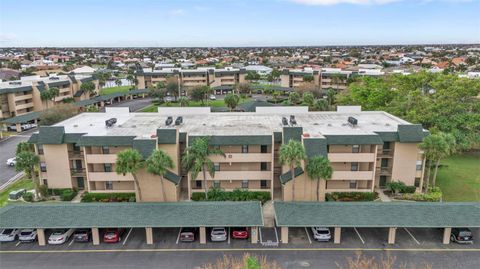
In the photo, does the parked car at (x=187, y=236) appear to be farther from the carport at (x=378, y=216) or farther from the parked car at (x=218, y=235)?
the carport at (x=378, y=216)

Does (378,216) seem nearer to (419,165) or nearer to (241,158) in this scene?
(419,165)

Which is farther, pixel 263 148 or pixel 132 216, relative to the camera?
pixel 263 148

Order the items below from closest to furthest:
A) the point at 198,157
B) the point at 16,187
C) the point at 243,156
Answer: the point at 198,157, the point at 243,156, the point at 16,187

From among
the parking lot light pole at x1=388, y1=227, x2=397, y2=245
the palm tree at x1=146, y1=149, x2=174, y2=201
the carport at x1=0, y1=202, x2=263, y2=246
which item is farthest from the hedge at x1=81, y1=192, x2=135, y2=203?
the parking lot light pole at x1=388, y1=227, x2=397, y2=245

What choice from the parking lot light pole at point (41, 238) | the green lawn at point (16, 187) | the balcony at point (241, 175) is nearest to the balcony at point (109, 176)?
the balcony at point (241, 175)

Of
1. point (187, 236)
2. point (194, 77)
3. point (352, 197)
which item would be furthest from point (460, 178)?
point (194, 77)

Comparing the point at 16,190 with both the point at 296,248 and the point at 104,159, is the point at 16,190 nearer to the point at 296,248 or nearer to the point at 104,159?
the point at 104,159

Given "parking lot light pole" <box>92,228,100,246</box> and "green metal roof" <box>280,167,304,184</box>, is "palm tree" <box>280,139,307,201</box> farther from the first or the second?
"parking lot light pole" <box>92,228,100,246</box>
